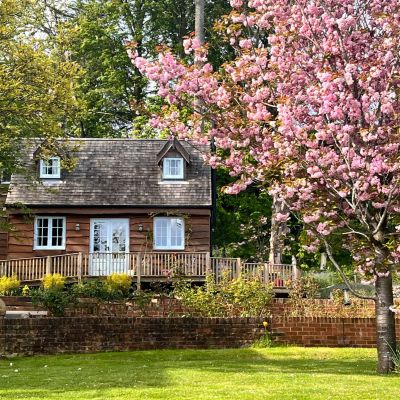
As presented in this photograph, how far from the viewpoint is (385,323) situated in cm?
1464

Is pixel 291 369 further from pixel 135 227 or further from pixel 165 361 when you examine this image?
pixel 135 227

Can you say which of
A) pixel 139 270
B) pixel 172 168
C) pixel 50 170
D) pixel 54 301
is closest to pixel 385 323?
pixel 54 301

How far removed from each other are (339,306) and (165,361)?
20.8ft

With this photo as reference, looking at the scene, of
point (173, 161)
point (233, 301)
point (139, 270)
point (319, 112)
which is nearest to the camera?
point (319, 112)

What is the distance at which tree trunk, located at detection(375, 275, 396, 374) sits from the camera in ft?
47.8

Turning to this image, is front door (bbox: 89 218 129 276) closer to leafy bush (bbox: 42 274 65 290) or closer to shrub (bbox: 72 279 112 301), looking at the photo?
leafy bush (bbox: 42 274 65 290)

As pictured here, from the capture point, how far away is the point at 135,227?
3272cm

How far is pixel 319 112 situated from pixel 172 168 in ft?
65.9

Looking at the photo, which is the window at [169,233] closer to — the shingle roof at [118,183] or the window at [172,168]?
the shingle roof at [118,183]

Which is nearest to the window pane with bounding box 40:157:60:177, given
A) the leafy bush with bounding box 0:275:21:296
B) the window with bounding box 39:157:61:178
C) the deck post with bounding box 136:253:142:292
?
the window with bounding box 39:157:61:178

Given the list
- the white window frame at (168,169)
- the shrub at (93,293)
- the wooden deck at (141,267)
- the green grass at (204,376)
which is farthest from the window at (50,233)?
the green grass at (204,376)

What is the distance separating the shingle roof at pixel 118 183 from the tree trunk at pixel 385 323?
1777cm

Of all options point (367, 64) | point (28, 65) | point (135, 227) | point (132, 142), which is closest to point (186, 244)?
point (135, 227)

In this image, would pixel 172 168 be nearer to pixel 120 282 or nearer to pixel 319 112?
pixel 120 282
